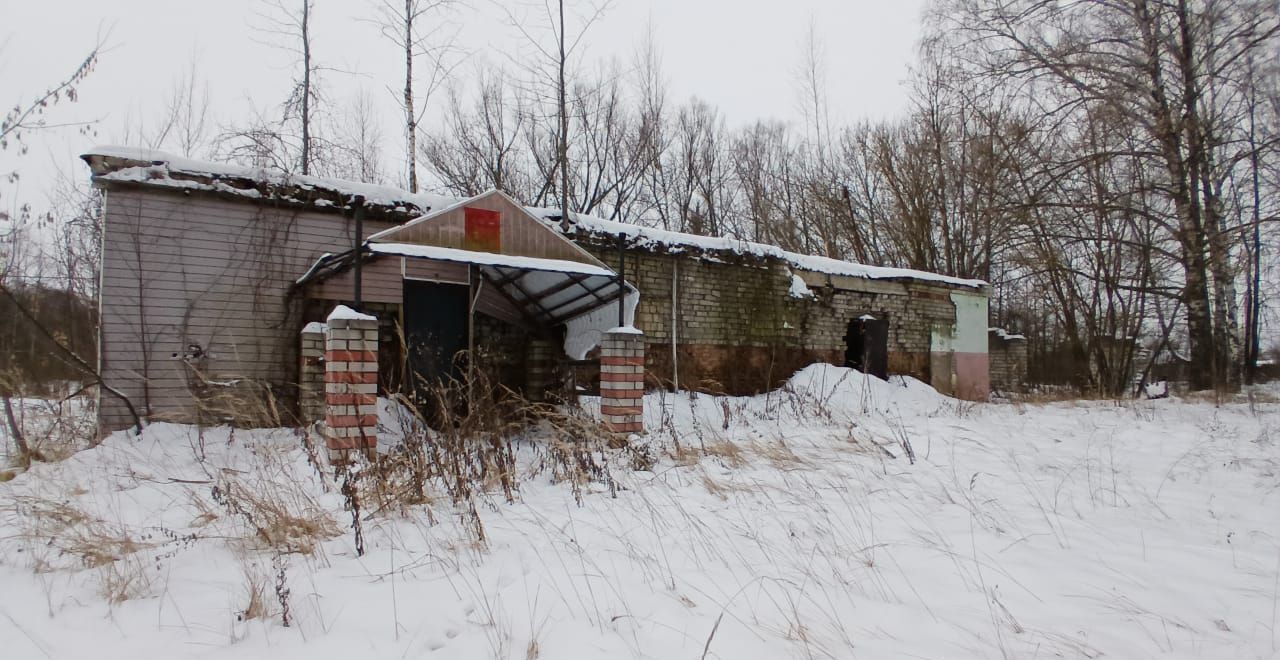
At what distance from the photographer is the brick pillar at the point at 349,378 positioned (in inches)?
183

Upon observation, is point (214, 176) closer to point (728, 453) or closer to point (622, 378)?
point (622, 378)

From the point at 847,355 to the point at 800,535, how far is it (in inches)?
328

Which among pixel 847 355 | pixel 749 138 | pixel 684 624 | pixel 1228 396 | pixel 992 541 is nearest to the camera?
pixel 684 624

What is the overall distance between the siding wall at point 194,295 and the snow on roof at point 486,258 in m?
2.13

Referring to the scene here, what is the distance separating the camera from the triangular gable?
522cm

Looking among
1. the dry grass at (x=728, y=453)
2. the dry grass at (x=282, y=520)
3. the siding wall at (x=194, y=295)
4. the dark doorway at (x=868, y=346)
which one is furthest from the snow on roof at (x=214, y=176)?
the dark doorway at (x=868, y=346)

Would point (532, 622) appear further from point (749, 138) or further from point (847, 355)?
point (749, 138)

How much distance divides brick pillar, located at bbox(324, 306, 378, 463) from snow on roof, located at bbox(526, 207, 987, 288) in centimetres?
258

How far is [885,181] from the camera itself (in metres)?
19.0

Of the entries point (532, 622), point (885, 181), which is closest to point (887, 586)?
point (532, 622)

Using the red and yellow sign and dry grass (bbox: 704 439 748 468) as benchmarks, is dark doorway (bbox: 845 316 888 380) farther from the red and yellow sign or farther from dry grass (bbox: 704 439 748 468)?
the red and yellow sign

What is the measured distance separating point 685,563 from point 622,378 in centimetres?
319

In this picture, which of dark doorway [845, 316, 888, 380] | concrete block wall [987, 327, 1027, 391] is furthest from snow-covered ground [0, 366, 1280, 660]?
concrete block wall [987, 327, 1027, 391]

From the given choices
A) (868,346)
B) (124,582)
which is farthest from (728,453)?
(868,346)
